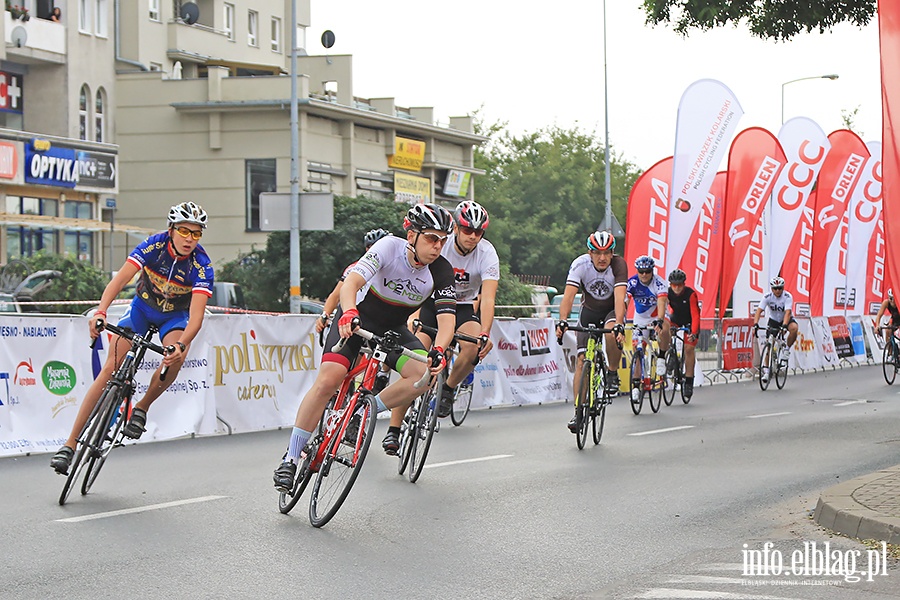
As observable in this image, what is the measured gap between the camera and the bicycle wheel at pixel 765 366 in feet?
78.0

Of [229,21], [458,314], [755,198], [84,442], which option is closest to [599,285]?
[458,314]

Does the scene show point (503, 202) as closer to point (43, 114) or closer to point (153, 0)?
point (153, 0)

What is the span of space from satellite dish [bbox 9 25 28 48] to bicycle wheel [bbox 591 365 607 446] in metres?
35.4

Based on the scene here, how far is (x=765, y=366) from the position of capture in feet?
78.6

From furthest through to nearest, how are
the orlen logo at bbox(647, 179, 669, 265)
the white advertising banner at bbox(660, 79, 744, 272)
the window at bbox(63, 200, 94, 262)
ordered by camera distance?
1. the window at bbox(63, 200, 94, 262)
2. the white advertising banner at bbox(660, 79, 744, 272)
3. the orlen logo at bbox(647, 179, 669, 265)

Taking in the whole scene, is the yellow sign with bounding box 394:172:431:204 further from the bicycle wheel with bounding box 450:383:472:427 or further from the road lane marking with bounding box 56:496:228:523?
the road lane marking with bounding box 56:496:228:523

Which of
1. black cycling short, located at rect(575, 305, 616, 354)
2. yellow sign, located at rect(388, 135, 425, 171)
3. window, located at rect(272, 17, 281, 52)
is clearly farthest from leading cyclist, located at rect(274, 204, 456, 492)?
window, located at rect(272, 17, 281, 52)

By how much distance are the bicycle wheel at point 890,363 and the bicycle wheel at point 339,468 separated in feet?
61.5

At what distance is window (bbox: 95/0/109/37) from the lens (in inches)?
1941

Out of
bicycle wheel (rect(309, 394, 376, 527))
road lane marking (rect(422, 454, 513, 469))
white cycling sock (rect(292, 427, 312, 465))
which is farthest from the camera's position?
road lane marking (rect(422, 454, 513, 469))

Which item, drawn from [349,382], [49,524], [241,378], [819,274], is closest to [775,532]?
[349,382]

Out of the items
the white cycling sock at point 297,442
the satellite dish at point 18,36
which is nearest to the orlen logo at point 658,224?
the white cycling sock at point 297,442

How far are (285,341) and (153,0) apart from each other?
41.4 metres

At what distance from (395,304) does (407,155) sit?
5157 centimetres
